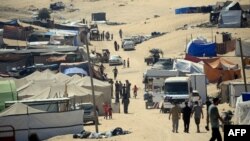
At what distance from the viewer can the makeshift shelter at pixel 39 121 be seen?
81.0 ft

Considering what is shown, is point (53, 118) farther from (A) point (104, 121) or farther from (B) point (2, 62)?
(B) point (2, 62)

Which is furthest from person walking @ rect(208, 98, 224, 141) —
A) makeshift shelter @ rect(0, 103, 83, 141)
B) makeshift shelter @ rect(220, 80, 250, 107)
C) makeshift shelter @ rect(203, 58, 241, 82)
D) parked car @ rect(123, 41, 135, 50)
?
parked car @ rect(123, 41, 135, 50)

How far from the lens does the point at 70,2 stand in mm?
123062

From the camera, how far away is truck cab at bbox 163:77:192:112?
31.7 metres

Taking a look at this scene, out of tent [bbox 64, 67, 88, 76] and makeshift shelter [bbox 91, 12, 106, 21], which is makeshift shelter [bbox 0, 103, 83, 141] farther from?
makeshift shelter [bbox 91, 12, 106, 21]

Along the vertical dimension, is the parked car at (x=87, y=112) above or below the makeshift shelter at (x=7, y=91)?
below

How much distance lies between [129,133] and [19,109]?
13.0 feet

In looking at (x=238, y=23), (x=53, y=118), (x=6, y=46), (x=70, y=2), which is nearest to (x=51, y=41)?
(x=6, y=46)

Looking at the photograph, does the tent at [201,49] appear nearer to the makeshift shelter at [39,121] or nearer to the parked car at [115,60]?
the parked car at [115,60]

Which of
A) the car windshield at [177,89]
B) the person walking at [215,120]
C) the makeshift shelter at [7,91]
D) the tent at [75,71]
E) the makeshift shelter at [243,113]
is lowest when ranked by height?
the tent at [75,71]

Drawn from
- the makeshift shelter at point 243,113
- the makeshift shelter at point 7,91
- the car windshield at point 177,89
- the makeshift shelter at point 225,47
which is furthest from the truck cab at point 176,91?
the makeshift shelter at point 225,47

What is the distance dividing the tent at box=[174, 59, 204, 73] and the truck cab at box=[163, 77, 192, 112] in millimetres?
6909

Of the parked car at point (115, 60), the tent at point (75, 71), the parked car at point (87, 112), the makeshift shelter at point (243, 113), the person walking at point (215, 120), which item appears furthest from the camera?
the parked car at point (115, 60)

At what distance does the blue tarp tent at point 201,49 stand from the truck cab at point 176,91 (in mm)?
17686
